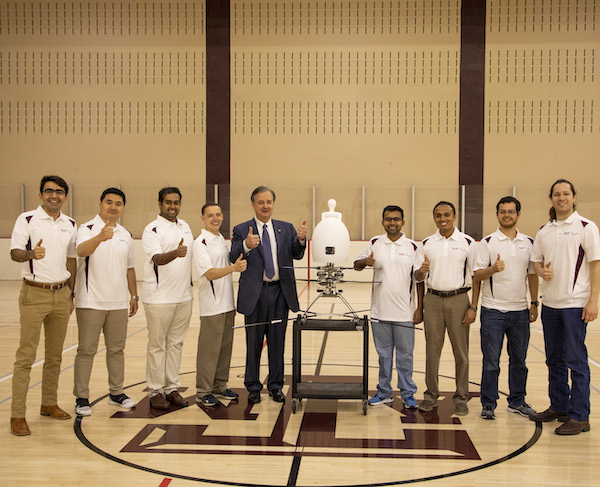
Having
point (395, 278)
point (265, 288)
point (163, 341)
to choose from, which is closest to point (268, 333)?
point (265, 288)

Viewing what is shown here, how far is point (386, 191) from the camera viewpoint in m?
13.4

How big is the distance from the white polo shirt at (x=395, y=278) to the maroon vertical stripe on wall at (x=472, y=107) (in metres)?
9.29

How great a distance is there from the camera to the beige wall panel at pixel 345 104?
43.6ft

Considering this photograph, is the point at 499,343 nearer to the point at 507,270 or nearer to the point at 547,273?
the point at 507,270

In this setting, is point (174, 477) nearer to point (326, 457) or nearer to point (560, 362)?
point (326, 457)

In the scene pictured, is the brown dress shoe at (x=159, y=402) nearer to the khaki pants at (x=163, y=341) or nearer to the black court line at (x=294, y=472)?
the khaki pants at (x=163, y=341)

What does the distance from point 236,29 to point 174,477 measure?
12202 mm

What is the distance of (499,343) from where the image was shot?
4.06 m

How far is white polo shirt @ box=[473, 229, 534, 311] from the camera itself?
13.2 feet

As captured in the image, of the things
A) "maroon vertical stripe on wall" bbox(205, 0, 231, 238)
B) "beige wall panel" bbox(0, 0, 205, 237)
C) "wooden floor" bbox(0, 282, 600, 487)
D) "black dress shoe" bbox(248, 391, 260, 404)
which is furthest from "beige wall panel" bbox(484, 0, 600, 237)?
"black dress shoe" bbox(248, 391, 260, 404)

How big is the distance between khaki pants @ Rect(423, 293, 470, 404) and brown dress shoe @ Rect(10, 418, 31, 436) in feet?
9.11

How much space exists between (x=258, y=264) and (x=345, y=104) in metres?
9.72

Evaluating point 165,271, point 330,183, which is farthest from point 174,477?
point 330,183

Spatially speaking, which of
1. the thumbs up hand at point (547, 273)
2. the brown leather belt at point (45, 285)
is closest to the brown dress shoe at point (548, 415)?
the thumbs up hand at point (547, 273)
